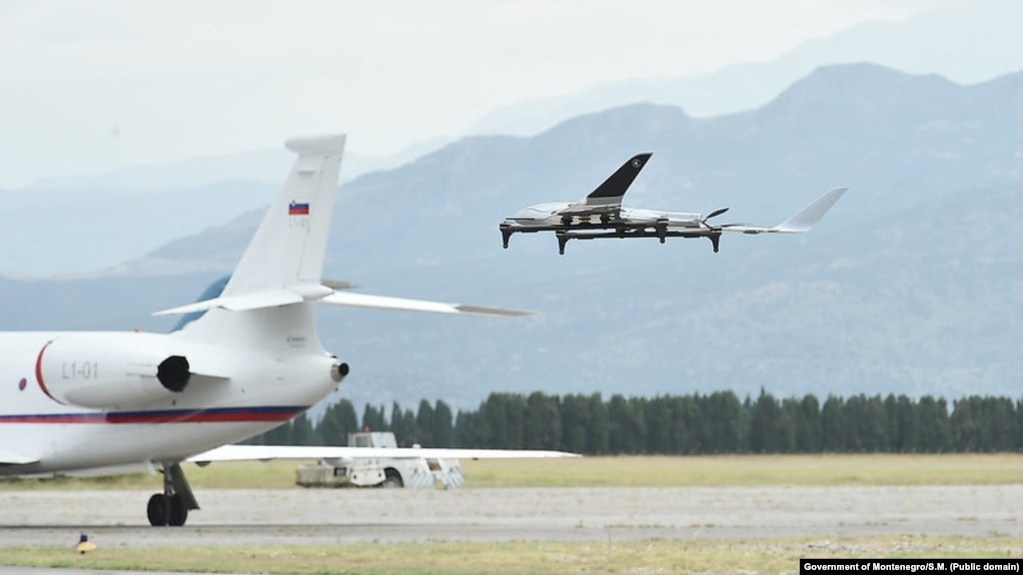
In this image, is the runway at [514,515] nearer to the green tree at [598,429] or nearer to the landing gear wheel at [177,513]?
the landing gear wheel at [177,513]

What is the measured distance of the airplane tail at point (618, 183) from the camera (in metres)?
18.2

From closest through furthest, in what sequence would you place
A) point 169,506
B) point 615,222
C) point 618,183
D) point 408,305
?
1. point 618,183
2. point 615,222
3. point 408,305
4. point 169,506

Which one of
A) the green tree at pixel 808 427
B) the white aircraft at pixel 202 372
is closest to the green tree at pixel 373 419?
the green tree at pixel 808 427

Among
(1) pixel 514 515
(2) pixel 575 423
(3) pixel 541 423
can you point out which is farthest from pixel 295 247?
(2) pixel 575 423

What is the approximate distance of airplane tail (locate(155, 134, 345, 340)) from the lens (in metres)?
43.6

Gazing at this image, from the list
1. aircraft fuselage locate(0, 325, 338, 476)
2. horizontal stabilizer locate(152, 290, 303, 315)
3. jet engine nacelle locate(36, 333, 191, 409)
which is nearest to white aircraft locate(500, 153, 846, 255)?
horizontal stabilizer locate(152, 290, 303, 315)

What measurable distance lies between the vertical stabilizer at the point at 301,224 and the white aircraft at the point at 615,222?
2496cm

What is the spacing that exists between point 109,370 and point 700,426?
235 ft

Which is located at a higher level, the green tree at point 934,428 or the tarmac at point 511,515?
the green tree at point 934,428

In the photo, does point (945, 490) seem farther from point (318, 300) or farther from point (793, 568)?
point (793, 568)

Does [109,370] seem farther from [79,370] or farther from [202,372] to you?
[202,372]

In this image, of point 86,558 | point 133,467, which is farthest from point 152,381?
point 86,558

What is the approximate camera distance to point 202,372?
44219 millimetres

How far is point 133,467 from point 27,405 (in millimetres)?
2959
